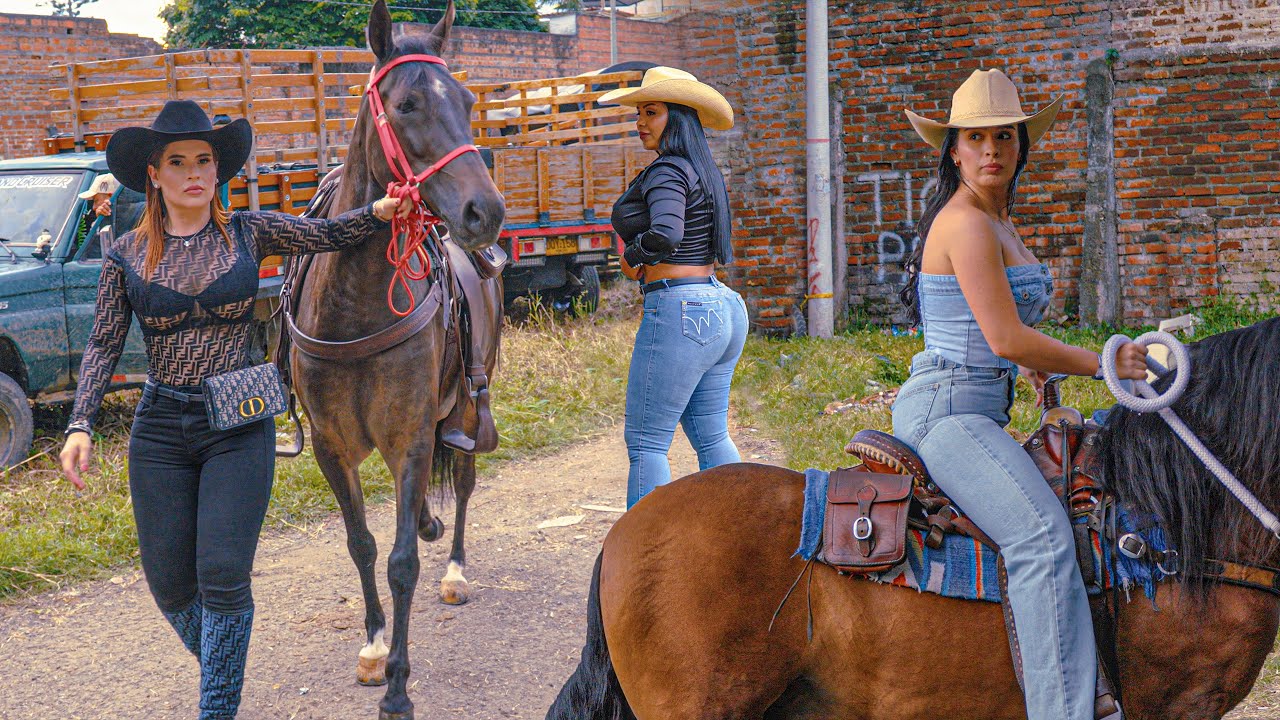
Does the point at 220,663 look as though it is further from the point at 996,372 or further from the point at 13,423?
the point at 13,423

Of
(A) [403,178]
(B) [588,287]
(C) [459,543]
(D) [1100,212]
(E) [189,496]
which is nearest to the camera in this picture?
(E) [189,496]

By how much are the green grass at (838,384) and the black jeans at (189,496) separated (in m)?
3.80

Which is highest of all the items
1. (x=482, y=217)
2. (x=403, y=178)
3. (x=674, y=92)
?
(x=674, y=92)

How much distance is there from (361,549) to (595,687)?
2063mm

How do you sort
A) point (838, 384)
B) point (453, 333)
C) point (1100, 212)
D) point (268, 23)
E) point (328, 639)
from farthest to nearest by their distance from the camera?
1. point (268, 23)
2. point (1100, 212)
3. point (838, 384)
4. point (328, 639)
5. point (453, 333)

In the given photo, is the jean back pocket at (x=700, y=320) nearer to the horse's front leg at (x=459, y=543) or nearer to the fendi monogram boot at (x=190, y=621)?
the horse's front leg at (x=459, y=543)

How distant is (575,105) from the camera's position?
45.5 ft

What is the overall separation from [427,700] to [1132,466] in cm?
285

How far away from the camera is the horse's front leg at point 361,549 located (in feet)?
14.1

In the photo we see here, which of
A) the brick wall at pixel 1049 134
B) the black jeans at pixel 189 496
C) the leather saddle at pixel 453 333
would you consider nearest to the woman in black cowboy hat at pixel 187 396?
the black jeans at pixel 189 496

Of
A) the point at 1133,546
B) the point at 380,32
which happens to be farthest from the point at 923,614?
the point at 380,32

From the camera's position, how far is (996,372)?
2617 millimetres

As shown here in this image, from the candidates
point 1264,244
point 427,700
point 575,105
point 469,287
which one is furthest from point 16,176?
point 1264,244

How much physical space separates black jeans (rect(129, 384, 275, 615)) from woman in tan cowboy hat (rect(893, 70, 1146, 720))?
2093 mm
